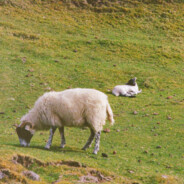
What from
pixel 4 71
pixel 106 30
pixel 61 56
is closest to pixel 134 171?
pixel 4 71

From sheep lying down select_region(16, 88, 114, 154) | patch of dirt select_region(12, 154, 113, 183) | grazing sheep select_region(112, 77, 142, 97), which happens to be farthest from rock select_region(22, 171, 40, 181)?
grazing sheep select_region(112, 77, 142, 97)

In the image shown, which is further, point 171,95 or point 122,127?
point 171,95

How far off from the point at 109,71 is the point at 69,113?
13.9 m

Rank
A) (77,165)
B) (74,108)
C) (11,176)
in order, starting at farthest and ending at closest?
(74,108)
(77,165)
(11,176)

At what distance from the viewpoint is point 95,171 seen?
35.1 feet

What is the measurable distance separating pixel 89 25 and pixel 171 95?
13.8 m

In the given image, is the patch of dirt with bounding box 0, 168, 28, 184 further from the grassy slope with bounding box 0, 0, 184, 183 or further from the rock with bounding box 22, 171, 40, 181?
the grassy slope with bounding box 0, 0, 184, 183

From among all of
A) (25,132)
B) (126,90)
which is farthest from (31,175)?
(126,90)

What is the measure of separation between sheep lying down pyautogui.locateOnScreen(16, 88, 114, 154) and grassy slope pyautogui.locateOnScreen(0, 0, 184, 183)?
2.47ft

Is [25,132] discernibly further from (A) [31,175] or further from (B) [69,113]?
(A) [31,175]

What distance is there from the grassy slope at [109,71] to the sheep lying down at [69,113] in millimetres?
754

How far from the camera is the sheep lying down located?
12.8 m

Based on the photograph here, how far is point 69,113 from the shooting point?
12.8 meters

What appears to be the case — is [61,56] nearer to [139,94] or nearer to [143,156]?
[139,94]
